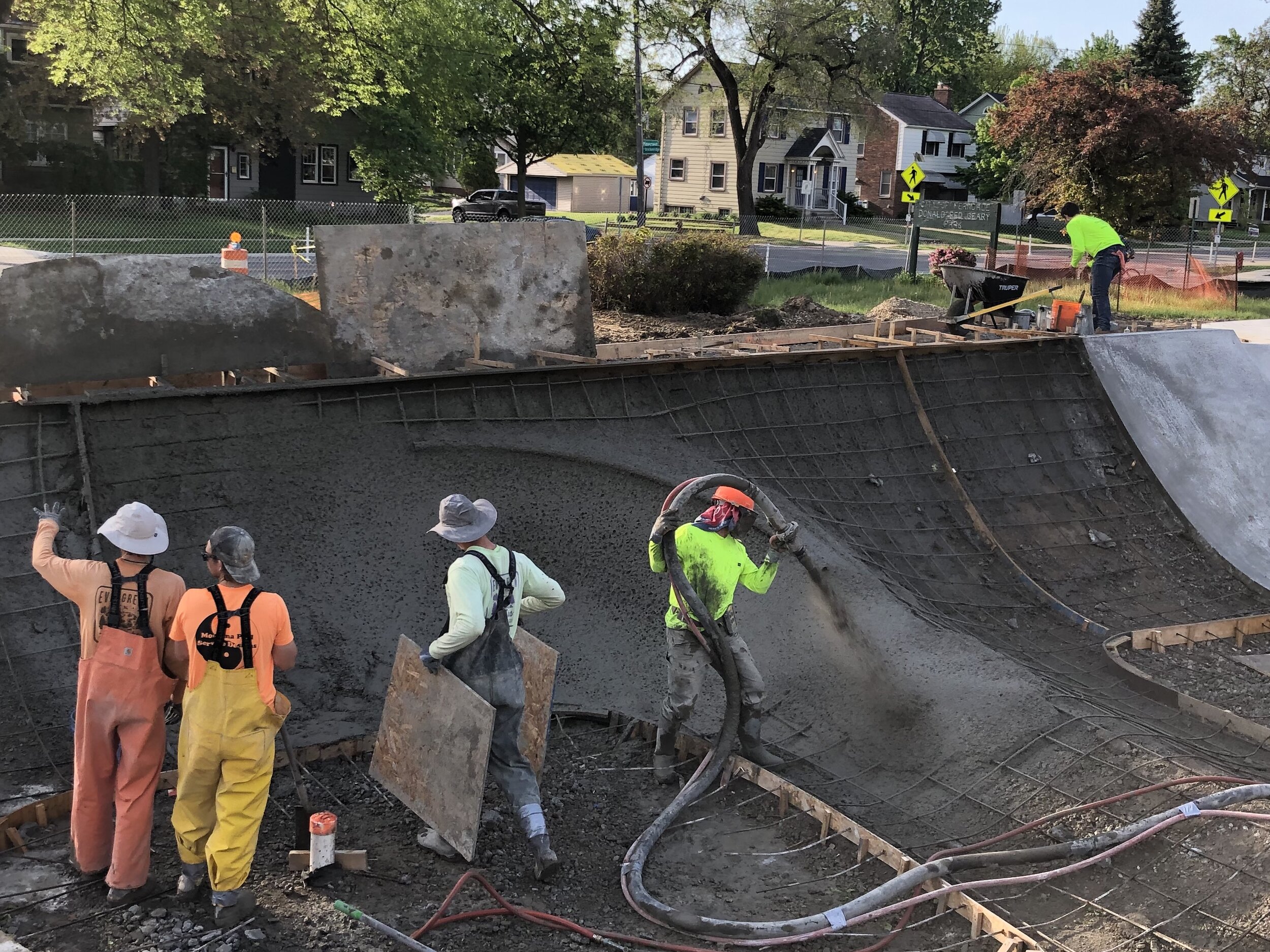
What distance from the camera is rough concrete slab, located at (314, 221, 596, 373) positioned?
9.09 m

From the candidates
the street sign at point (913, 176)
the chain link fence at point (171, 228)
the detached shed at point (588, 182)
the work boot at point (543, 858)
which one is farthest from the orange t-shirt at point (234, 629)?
the detached shed at point (588, 182)

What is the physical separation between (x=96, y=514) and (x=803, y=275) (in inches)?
765

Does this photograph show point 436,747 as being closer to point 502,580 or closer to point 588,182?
point 502,580

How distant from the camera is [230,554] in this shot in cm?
460

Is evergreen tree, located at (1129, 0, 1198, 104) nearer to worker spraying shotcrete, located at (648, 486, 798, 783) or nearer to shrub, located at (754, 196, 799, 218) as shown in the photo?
shrub, located at (754, 196, 799, 218)

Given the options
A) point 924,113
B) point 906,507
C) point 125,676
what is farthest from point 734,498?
point 924,113

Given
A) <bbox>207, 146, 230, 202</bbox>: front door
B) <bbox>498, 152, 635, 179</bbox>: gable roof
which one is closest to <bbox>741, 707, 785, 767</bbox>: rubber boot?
<bbox>207, 146, 230, 202</bbox>: front door

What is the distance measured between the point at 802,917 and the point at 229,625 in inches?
117

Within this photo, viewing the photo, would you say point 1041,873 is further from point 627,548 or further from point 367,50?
point 367,50

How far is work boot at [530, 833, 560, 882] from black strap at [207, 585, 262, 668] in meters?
1.61

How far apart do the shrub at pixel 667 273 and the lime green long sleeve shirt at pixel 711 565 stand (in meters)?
11.6

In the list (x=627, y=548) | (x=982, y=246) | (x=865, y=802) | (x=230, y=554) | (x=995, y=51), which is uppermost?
(x=995, y=51)

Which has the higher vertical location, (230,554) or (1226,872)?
(230,554)

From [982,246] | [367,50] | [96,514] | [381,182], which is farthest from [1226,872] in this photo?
[982,246]
